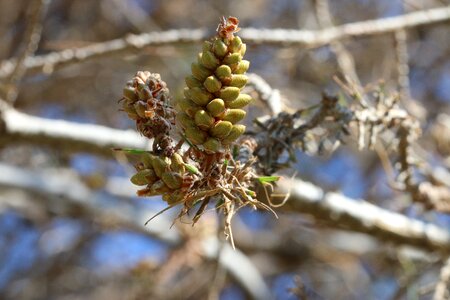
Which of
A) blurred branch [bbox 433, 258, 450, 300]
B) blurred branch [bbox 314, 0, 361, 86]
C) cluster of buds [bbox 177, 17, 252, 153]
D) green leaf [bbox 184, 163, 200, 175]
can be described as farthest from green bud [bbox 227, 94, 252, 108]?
blurred branch [bbox 314, 0, 361, 86]

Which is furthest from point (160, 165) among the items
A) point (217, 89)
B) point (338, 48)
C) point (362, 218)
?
point (338, 48)

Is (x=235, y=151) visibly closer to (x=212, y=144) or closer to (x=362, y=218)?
(x=212, y=144)

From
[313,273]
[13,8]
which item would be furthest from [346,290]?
[13,8]

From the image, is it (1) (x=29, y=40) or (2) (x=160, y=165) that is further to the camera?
(1) (x=29, y=40)

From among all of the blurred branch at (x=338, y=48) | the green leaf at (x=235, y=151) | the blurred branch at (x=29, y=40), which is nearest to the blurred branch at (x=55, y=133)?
the blurred branch at (x=29, y=40)

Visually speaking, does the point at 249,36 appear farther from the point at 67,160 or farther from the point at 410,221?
the point at 67,160

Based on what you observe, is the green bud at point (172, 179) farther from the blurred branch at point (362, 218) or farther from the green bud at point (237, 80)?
the blurred branch at point (362, 218)

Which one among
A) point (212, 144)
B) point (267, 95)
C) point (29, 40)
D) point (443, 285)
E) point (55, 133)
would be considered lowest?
point (55, 133)
